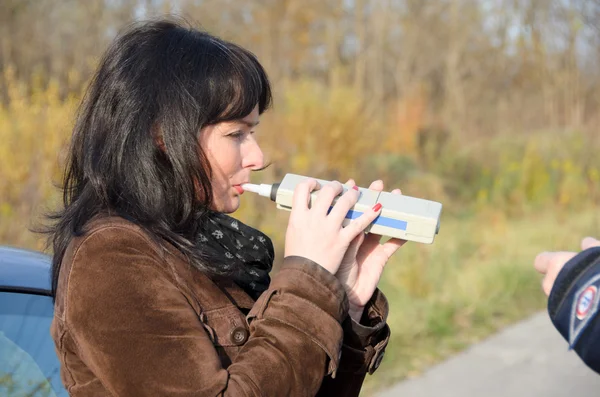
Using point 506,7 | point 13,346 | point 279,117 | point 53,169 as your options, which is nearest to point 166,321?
point 13,346

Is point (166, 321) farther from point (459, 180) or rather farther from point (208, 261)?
point (459, 180)

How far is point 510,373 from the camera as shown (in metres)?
5.01

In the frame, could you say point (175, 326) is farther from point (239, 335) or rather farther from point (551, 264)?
point (551, 264)

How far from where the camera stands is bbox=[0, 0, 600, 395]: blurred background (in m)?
5.79

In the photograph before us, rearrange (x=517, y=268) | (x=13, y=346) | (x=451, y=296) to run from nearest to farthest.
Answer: (x=13, y=346)
(x=451, y=296)
(x=517, y=268)

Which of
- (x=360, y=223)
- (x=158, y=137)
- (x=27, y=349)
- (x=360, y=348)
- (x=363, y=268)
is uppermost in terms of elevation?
(x=158, y=137)

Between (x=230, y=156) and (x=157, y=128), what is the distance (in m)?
0.18

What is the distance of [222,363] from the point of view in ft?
5.14

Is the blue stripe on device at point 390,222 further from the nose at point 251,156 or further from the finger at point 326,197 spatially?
the nose at point 251,156

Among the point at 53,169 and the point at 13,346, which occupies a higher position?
the point at 13,346

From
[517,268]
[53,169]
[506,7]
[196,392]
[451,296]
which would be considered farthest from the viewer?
[506,7]

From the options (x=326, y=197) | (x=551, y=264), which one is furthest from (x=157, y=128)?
(x=551, y=264)

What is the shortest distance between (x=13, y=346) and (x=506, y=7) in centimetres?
1734

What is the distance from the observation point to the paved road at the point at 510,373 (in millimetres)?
4664
